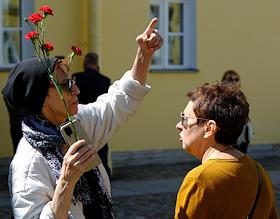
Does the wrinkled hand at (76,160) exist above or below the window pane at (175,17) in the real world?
below

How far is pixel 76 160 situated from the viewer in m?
3.16

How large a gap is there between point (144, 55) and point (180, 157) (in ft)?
33.1

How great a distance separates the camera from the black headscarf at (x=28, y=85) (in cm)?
343

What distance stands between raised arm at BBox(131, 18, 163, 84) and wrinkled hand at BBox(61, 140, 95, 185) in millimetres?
823

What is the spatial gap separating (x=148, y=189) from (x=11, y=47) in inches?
130

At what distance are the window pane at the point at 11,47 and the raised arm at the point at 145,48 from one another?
8.76 metres

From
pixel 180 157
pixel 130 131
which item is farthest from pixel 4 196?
pixel 180 157

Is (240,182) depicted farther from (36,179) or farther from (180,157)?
(180,157)

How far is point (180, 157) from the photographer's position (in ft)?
45.6

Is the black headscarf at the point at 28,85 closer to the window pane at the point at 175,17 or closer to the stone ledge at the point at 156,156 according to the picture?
the stone ledge at the point at 156,156

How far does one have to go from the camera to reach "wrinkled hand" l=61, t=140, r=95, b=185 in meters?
3.16

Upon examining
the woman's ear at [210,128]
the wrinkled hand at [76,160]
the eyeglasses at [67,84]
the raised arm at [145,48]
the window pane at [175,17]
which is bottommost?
the wrinkled hand at [76,160]

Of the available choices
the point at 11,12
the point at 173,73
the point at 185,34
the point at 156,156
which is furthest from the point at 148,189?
the point at 185,34

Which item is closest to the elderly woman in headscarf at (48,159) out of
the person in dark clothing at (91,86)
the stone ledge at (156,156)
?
the person in dark clothing at (91,86)
